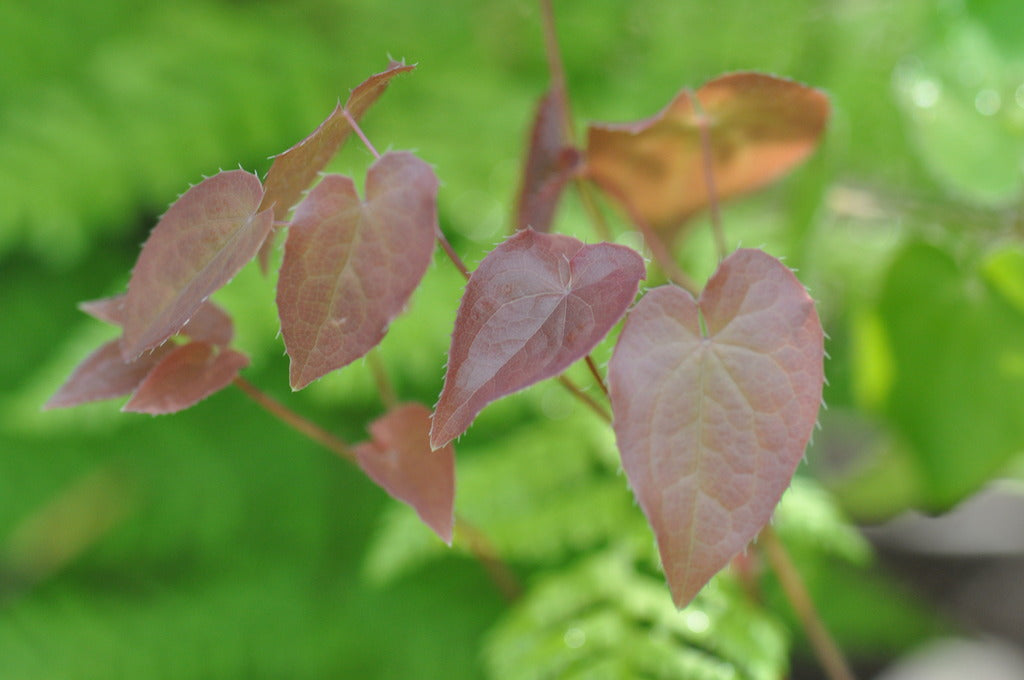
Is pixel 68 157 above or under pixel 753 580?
above

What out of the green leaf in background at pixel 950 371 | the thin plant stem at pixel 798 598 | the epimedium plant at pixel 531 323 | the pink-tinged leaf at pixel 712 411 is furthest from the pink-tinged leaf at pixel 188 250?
the green leaf in background at pixel 950 371

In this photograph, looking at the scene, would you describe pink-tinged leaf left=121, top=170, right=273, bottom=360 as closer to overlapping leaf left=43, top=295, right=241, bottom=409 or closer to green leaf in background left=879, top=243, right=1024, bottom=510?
overlapping leaf left=43, top=295, right=241, bottom=409

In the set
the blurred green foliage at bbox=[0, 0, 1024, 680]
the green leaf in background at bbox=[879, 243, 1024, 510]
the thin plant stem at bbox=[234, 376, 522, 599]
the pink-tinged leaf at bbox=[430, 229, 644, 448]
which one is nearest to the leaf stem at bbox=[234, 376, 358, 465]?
the thin plant stem at bbox=[234, 376, 522, 599]

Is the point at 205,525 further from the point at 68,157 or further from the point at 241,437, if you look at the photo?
the point at 68,157

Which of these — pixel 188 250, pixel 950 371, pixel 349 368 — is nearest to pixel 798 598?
pixel 950 371

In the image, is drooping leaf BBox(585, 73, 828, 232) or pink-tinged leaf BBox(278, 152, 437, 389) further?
drooping leaf BBox(585, 73, 828, 232)

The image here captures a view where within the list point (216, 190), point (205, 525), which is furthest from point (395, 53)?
point (216, 190)

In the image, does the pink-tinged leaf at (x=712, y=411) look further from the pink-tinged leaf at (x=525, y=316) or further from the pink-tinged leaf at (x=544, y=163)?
the pink-tinged leaf at (x=544, y=163)
